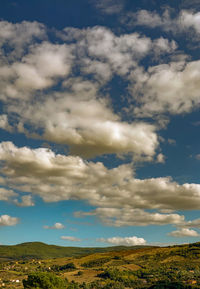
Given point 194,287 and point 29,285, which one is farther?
point 194,287

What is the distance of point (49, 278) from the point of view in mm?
163500

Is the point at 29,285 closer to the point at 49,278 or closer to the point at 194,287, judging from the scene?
the point at 49,278

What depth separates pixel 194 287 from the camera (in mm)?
199875

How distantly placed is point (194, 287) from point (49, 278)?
10168 centimetres

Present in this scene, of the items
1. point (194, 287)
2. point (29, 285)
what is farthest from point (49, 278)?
point (194, 287)

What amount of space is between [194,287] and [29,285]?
4388 inches

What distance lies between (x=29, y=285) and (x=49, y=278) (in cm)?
1128

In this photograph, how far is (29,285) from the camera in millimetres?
161875

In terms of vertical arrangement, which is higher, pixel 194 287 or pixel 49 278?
pixel 49 278

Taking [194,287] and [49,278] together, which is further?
[194,287]
